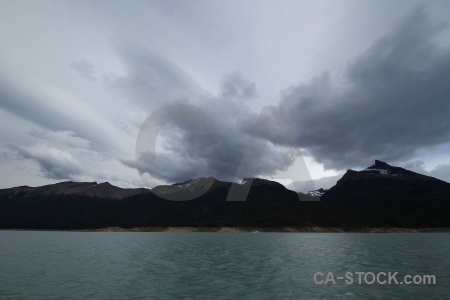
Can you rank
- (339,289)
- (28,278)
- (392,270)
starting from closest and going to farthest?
1. (339,289)
2. (28,278)
3. (392,270)

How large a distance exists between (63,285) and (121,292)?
10185 millimetres

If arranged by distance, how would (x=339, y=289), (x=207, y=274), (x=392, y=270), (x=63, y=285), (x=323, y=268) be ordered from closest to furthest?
1. (x=339, y=289)
2. (x=63, y=285)
3. (x=207, y=274)
4. (x=392, y=270)
5. (x=323, y=268)

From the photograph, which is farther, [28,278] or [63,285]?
[28,278]

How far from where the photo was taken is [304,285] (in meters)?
40.2

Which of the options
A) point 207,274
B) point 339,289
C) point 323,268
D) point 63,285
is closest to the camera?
point 339,289

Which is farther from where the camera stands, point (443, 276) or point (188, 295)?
point (443, 276)

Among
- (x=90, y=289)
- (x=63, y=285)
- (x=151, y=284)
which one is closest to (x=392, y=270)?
(x=151, y=284)

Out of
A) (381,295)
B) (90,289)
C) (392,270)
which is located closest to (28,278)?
(90,289)

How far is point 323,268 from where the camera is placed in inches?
2192

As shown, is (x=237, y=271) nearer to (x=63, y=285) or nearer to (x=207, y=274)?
(x=207, y=274)

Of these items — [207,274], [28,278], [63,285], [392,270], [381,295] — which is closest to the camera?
[381,295]

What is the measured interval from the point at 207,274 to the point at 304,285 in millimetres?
16657

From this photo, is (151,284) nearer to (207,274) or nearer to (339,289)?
(207,274)

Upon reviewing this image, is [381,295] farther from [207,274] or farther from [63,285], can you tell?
[63,285]
